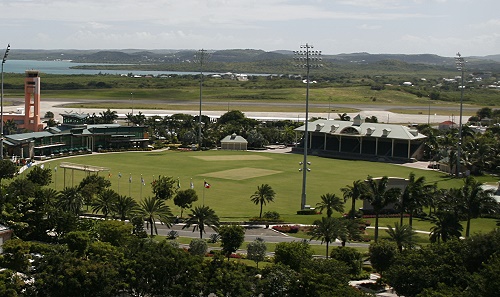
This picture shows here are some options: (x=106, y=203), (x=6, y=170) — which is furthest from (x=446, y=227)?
(x=6, y=170)

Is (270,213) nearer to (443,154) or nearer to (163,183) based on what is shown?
(163,183)

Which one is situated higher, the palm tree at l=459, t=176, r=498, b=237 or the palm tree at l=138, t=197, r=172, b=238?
the palm tree at l=459, t=176, r=498, b=237

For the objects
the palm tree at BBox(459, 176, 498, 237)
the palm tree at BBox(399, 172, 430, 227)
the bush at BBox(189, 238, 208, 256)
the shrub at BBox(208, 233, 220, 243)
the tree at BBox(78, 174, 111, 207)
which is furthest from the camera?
the tree at BBox(78, 174, 111, 207)

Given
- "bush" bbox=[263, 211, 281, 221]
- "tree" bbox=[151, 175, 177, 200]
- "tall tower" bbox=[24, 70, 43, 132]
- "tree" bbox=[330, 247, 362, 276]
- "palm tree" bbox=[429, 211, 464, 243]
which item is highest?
"tall tower" bbox=[24, 70, 43, 132]

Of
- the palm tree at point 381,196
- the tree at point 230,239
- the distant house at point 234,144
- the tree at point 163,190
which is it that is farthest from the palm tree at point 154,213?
the distant house at point 234,144

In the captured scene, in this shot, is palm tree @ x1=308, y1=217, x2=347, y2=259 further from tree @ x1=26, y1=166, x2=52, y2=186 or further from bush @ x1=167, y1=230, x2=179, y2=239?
tree @ x1=26, y1=166, x2=52, y2=186

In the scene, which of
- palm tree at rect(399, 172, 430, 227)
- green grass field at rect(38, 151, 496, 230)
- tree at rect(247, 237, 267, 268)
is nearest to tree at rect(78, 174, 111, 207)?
green grass field at rect(38, 151, 496, 230)

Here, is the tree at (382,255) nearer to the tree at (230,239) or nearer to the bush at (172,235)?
the tree at (230,239)
